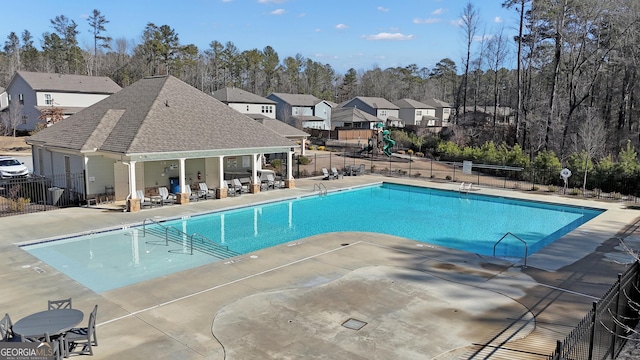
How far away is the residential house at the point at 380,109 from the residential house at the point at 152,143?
5307 centimetres

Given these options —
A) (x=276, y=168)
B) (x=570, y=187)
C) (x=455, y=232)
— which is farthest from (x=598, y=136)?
(x=276, y=168)

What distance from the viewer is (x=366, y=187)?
31.5m

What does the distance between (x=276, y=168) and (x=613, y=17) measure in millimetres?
31969

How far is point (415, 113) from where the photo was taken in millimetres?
82875

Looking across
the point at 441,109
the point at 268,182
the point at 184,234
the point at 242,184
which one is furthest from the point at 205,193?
the point at 441,109

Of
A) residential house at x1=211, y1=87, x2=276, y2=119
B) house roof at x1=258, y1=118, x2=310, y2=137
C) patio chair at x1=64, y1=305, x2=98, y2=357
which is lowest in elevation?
patio chair at x1=64, y1=305, x2=98, y2=357

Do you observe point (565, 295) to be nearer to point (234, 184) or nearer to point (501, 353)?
point (501, 353)

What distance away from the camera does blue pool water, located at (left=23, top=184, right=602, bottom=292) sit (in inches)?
592

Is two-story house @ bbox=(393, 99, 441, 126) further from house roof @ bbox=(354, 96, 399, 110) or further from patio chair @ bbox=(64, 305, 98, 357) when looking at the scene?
patio chair @ bbox=(64, 305, 98, 357)

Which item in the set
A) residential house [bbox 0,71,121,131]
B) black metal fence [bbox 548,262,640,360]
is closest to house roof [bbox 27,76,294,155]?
black metal fence [bbox 548,262,640,360]

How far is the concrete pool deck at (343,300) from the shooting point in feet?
29.7

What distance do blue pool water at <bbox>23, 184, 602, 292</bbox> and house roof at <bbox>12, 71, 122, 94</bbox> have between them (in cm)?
3724

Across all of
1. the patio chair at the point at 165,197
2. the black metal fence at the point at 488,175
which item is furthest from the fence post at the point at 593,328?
the black metal fence at the point at 488,175

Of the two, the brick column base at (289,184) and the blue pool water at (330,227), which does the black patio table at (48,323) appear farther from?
the brick column base at (289,184)
